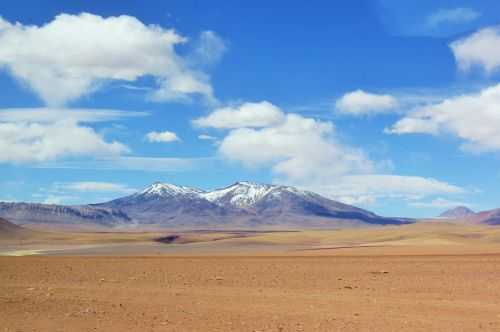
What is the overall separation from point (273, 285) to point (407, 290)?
16.6ft

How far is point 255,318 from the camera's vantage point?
1720 centimetres

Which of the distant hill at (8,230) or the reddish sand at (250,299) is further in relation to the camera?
the distant hill at (8,230)

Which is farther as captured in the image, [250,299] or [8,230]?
[8,230]

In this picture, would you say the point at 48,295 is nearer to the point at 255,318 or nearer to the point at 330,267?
the point at 255,318

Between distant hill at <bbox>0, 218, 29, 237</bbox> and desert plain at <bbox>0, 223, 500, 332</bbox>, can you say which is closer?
desert plain at <bbox>0, 223, 500, 332</bbox>

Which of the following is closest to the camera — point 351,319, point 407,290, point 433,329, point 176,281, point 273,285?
point 433,329

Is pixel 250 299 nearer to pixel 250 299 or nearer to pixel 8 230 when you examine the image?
pixel 250 299

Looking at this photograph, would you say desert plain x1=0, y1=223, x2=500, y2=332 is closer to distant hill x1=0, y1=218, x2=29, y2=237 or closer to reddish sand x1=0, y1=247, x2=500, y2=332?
reddish sand x1=0, y1=247, x2=500, y2=332

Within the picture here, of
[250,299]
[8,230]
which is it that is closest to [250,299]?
[250,299]

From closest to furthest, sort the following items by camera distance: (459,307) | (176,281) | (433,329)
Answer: (433,329) → (459,307) → (176,281)

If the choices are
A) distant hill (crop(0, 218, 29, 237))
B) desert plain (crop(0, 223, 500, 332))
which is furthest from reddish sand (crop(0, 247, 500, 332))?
distant hill (crop(0, 218, 29, 237))

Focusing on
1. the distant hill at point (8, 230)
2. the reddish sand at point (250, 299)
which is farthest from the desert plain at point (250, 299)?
the distant hill at point (8, 230)

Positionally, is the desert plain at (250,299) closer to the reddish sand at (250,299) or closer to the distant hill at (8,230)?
the reddish sand at (250,299)

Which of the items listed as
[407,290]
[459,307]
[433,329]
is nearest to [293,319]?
[433,329]
